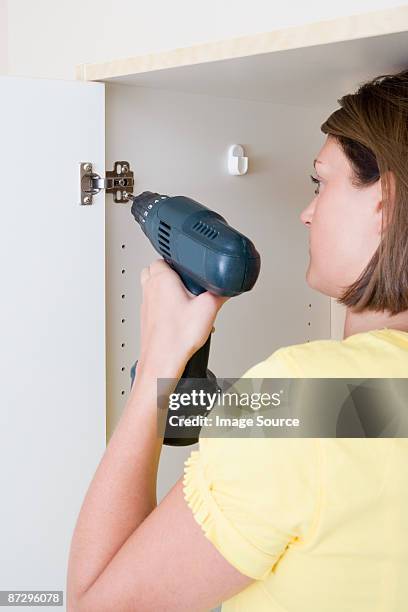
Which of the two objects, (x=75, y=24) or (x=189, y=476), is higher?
(x=75, y=24)

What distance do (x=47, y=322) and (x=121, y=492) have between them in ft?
1.12

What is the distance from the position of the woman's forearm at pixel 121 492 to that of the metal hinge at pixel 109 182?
1.08 feet

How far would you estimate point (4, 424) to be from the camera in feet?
3.51

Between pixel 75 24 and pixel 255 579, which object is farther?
pixel 75 24

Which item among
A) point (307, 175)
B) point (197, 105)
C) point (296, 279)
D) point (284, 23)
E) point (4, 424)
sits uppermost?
point (284, 23)

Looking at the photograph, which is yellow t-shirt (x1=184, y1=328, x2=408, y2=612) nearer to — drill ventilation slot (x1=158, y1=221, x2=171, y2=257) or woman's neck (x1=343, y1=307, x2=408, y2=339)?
woman's neck (x1=343, y1=307, x2=408, y2=339)

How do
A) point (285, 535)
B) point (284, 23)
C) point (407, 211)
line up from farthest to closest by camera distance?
1. point (284, 23)
2. point (407, 211)
3. point (285, 535)

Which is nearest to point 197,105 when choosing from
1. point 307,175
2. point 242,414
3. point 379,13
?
point 307,175

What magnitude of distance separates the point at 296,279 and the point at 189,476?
789 millimetres

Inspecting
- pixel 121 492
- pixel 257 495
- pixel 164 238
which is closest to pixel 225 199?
pixel 164 238

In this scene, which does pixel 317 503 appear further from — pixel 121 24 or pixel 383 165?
pixel 121 24

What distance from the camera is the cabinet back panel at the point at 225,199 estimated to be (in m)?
1.17

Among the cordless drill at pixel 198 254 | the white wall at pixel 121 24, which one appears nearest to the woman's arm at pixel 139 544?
the cordless drill at pixel 198 254

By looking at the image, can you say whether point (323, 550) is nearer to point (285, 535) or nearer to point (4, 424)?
point (285, 535)
